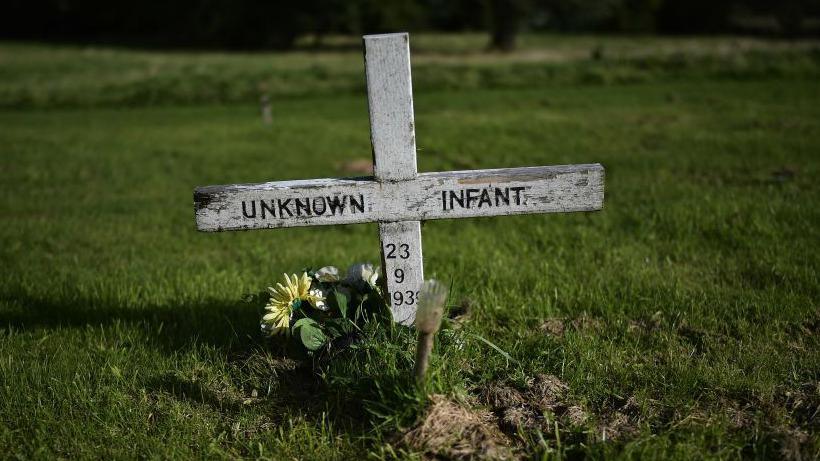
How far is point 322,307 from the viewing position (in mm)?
2988

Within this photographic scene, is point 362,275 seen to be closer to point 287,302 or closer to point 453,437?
point 287,302

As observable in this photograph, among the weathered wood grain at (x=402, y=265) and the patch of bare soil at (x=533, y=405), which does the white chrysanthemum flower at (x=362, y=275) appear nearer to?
the weathered wood grain at (x=402, y=265)

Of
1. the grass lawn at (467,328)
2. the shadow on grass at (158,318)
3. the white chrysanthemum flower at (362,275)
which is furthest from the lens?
the shadow on grass at (158,318)

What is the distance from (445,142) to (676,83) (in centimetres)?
1116

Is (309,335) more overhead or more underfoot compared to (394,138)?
more underfoot

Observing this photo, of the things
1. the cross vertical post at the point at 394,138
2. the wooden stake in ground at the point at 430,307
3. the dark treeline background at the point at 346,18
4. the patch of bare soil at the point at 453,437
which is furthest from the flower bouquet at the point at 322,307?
the dark treeline background at the point at 346,18

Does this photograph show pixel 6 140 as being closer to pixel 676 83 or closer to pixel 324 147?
pixel 324 147

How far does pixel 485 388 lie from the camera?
2738 millimetres

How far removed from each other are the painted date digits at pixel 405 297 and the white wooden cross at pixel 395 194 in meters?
0.35

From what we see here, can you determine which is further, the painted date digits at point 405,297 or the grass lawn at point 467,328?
the painted date digits at point 405,297

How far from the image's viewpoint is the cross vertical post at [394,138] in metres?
2.68

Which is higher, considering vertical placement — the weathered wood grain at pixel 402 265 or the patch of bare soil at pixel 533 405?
the weathered wood grain at pixel 402 265

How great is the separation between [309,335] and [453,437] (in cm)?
86

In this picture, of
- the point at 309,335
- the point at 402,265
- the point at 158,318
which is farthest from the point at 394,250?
the point at 158,318
